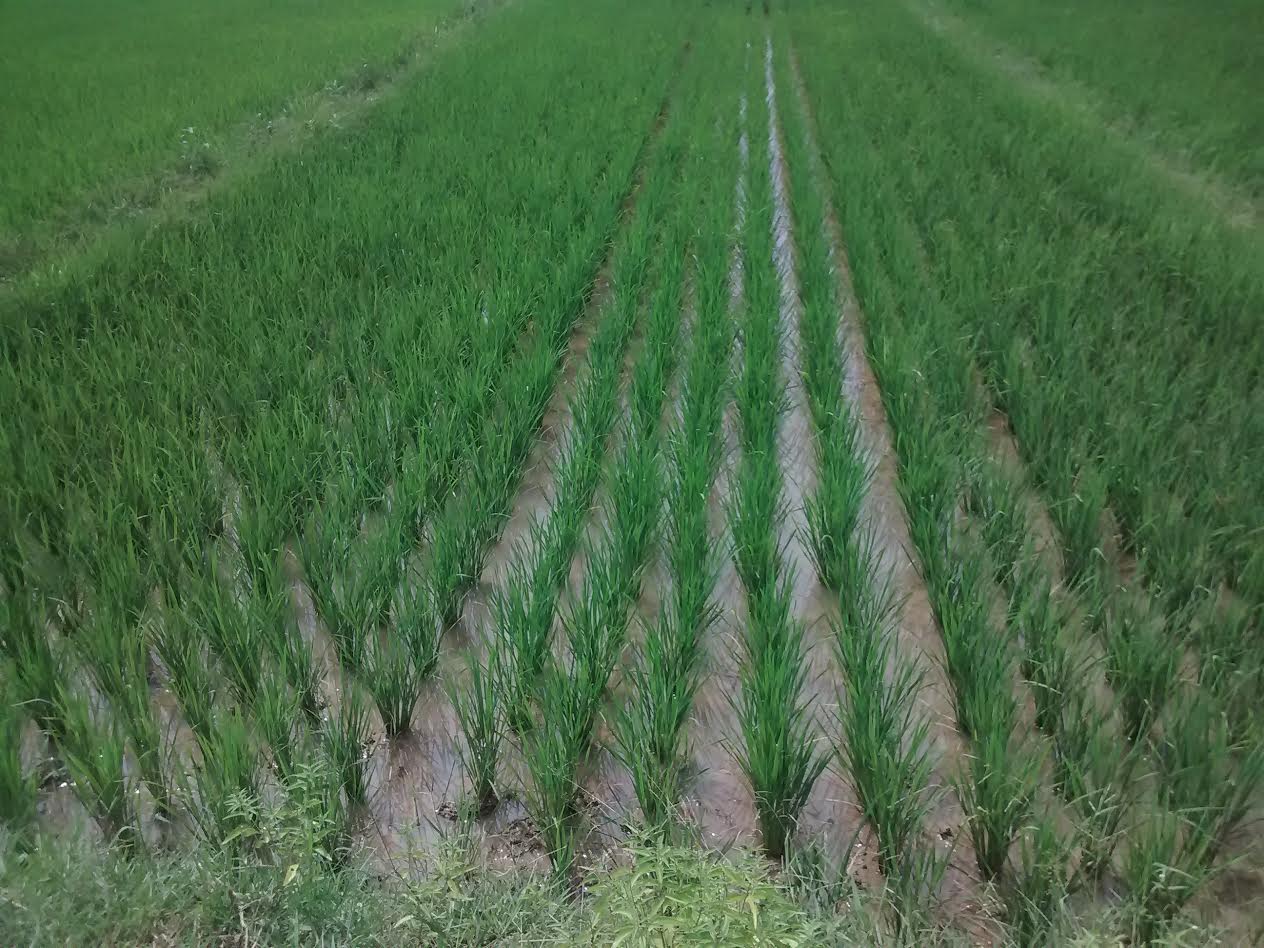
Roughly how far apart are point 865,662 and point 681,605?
1.38ft

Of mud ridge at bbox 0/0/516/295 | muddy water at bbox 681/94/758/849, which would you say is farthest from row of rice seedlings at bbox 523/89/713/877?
mud ridge at bbox 0/0/516/295

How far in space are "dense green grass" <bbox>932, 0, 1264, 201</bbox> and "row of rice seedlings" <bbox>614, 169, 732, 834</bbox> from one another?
420cm

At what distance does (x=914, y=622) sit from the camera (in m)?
2.08

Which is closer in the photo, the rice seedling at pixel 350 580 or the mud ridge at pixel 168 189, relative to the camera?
the rice seedling at pixel 350 580

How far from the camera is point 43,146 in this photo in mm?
5285

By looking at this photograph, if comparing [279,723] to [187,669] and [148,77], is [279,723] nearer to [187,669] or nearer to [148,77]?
[187,669]

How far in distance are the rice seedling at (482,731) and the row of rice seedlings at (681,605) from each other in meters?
0.25

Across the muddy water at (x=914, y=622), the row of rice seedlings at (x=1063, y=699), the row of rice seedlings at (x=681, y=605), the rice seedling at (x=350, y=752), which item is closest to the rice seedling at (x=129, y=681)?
the rice seedling at (x=350, y=752)

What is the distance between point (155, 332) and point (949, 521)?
2.87m

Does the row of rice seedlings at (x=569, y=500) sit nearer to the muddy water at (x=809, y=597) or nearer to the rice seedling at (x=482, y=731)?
the rice seedling at (x=482, y=731)

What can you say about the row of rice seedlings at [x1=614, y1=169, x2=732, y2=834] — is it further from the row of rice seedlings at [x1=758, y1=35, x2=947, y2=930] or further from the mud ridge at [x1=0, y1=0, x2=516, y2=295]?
the mud ridge at [x1=0, y1=0, x2=516, y2=295]

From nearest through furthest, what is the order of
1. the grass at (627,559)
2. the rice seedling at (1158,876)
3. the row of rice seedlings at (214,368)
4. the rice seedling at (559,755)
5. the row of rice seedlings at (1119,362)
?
1. the rice seedling at (1158,876)
2. the grass at (627,559)
3. the rice seedling at (559,755)
4. the row of rice seedlings at (1119,362)
5. the row of rice seedlings at (214,368)

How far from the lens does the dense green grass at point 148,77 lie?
4.91m

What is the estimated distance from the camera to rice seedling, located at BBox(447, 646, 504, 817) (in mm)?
1631
